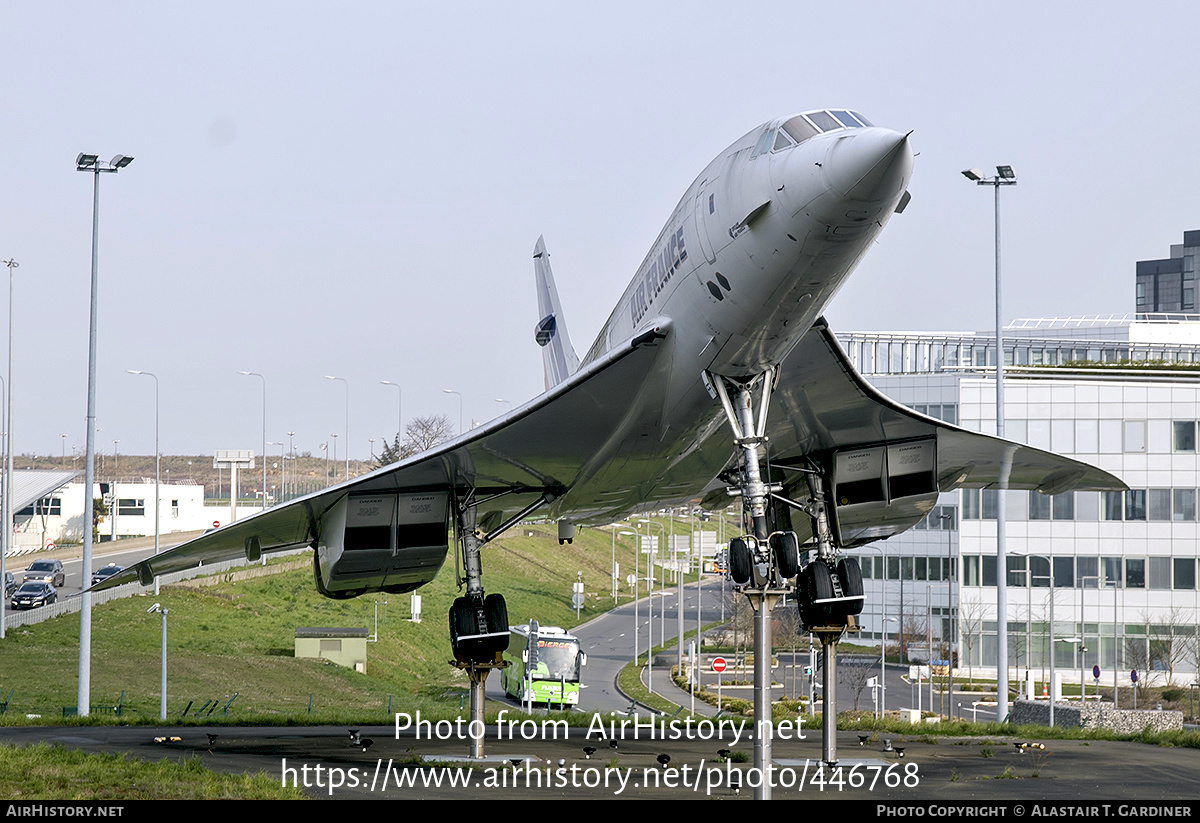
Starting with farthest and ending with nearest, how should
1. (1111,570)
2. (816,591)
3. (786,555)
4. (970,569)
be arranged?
(970,569), (1111,570), (816,591), (786,555)

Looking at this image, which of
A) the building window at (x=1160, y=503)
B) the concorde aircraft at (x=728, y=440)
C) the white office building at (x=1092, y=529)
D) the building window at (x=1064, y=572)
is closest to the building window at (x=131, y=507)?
the white office building at (x=1092, y=529)

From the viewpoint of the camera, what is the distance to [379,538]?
17047mm

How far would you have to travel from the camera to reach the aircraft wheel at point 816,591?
49.9 feet

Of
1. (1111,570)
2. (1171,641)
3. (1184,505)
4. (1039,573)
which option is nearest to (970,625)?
(1039,573)

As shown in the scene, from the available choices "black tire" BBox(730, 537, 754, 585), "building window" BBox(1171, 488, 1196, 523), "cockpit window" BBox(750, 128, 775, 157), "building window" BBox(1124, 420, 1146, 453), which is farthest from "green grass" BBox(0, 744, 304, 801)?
"building window" BBox(1171, 488, 1196, 523)

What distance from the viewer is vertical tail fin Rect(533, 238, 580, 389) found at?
2703 cm

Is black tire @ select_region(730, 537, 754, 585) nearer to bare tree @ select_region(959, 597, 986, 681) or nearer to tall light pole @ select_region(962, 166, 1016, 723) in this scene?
tall light pole @ select_region(962, 166, 1016, 723)

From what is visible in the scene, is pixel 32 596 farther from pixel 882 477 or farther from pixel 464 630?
pixel 882 477

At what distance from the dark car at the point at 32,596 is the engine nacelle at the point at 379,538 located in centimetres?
4695

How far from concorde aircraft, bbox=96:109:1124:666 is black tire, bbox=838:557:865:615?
3cm

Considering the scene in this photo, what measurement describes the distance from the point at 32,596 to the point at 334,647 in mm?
16905

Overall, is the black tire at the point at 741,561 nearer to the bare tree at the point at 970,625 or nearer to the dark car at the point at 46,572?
the bare tree at the point at 970,625

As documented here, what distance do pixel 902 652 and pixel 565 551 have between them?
5311 cm
